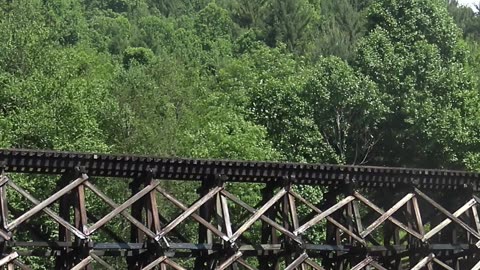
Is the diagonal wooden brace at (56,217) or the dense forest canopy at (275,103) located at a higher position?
the dense forest canopy at (275,103)

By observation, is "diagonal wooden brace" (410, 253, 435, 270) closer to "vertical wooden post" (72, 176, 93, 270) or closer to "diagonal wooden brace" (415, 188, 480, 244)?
"diagonal wooden brace" (415, 188, 480, 244)

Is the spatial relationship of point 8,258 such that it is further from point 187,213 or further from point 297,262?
point 297,262

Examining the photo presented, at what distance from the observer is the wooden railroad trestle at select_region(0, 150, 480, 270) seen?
19188mm

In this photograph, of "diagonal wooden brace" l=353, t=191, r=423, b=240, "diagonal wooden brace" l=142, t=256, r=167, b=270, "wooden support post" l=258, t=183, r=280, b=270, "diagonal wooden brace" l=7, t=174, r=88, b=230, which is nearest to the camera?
"diagonal wooden brace" l=7, t=174, r=88, b=230

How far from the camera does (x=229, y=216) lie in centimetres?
2156

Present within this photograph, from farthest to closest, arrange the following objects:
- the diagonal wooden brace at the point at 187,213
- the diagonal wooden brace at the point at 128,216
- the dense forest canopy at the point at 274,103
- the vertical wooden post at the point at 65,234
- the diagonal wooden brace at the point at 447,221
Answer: the dense forest canopy at the point at 274,103 → the diagonal wooden brace at the point at 447,221 → the diagonal wooden brace at the point at 187,213 → the vertical wooden post at the point at 65,234 → the diagonal wooden brace at the point at 128,216

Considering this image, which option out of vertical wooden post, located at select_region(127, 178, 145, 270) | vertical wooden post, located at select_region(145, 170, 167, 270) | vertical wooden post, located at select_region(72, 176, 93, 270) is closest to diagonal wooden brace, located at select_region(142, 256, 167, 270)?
vertical wooden post, located at select_region(145, 170, 167, 270)

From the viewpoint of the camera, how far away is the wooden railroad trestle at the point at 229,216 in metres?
19.2

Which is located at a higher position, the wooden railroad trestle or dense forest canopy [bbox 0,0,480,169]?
dense forest canopy [bbox 0,0,480,169]

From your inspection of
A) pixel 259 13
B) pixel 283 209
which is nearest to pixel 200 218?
pixel 283 209

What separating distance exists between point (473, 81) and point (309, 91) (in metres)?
5.93

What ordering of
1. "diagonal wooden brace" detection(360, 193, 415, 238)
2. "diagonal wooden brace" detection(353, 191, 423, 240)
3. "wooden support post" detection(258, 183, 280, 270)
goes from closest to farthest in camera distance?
"diagonal wooden brace" detection(360, 193, 415, 238) < "wooden support post" detection(258, 183, 280, 270) < "diagonal wooden brace" detection(353, 191, 423, 240)

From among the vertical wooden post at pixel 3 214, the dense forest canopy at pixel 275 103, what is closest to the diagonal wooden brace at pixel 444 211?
the vertical wooden post at pixel 3 214

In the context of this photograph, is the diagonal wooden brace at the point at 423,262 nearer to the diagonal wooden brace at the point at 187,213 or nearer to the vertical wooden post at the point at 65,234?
the diagonal wooden brace at the point at 187,213
